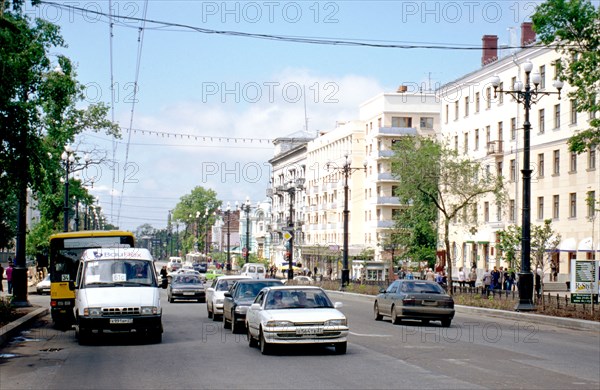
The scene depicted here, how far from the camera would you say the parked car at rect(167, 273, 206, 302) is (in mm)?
45688

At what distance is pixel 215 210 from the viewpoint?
603 ft

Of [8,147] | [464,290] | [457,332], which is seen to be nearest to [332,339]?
[457,332]

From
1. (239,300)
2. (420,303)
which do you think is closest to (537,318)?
(420,303)

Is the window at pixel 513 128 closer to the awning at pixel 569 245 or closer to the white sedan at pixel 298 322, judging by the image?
the awning at pixel 569 245

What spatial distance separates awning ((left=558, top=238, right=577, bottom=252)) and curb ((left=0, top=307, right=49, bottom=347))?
34.9 metres

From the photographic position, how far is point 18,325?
25.1 m

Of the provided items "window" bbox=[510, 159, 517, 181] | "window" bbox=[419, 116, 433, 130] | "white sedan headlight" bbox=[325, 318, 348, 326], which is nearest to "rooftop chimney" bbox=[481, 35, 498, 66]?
"window" bbox=[510, 159, 517, 181]

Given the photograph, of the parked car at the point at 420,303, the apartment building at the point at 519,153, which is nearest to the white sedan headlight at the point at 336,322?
the parked car at the point at 420,303

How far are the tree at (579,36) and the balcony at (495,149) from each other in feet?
130

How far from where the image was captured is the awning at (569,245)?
5676cm

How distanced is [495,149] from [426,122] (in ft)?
97.1

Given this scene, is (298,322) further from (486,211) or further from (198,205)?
(198,205)

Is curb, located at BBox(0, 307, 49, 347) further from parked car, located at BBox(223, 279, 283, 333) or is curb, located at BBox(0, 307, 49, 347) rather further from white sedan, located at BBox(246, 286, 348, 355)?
white sedan, located at BBox(246, 286, 348, 355)

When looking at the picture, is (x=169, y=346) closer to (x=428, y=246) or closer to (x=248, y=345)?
(x=248, y=345)
